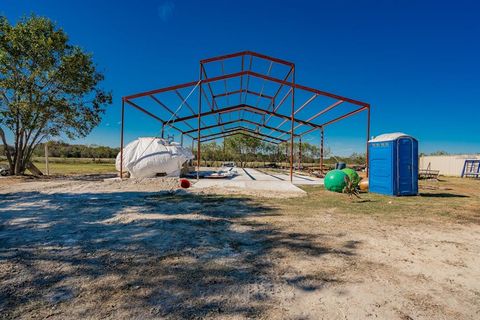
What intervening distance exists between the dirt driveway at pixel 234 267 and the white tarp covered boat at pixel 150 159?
8480mm

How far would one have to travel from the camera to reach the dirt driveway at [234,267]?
2.19 m

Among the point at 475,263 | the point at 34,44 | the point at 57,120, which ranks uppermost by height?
the point at 34,44

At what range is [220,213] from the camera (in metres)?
5.93

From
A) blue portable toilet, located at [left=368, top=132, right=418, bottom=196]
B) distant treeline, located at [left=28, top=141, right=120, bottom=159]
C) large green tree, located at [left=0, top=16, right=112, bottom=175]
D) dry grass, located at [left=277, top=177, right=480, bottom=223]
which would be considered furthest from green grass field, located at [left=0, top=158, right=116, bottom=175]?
blue portable toilet, located at [left=368, top=132, right=418, bottom=196]

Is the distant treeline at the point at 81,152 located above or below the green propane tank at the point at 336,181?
above

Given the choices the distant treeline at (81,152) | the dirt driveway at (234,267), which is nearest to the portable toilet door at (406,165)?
the dirt driveway at (234,267)

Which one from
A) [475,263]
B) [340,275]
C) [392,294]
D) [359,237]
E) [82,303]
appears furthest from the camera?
[359,237]

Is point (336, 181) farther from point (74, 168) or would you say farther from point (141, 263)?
point (74, 168)

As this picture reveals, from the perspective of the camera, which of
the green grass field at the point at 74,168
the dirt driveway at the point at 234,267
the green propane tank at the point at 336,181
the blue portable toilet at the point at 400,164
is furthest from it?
the green grass field at the point at 74,168

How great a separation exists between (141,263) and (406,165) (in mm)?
9610

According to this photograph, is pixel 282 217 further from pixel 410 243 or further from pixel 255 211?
pixel 410 243

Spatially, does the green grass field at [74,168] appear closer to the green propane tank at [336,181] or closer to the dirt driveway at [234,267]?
the dirt driveway at [234,267]

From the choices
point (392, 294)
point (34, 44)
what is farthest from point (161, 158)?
point (392, 294)

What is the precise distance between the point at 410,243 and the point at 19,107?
56.3 ft
